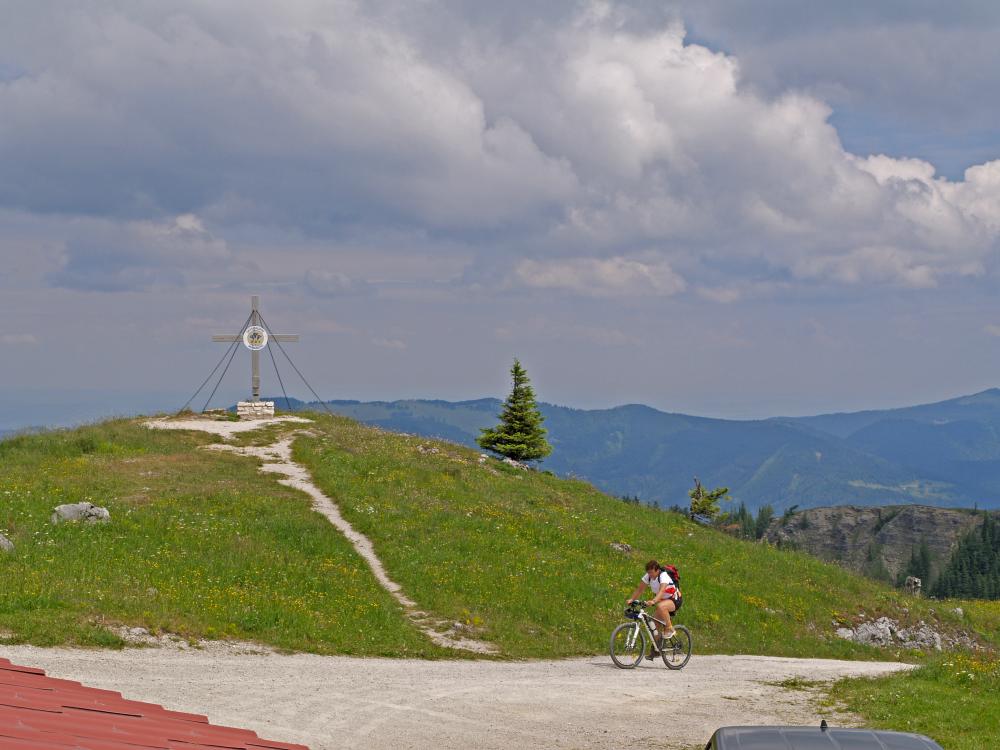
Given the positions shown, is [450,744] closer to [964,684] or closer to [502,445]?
[964,684]

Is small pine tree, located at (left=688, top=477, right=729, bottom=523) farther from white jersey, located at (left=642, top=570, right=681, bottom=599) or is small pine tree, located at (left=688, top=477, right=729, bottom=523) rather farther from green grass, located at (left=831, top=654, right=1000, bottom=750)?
green grass, located at (left=831, top=654, right=1000, bottom=750)

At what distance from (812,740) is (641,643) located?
15.0 m

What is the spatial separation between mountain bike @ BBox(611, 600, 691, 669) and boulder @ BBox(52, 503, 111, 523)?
17015 mm

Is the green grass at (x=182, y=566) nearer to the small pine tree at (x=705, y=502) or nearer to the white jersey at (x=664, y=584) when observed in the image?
the white jersey at (x=664, y=584)

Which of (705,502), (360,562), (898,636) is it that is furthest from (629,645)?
(705,502)

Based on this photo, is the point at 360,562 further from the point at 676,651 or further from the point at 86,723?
the point at 86,723

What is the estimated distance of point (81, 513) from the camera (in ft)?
94.7

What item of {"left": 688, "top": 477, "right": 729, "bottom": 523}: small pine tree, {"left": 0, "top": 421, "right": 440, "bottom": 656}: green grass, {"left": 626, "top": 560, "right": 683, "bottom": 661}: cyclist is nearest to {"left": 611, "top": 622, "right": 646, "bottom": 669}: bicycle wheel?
{"left": 626, "top": 560, "right": 683, "bottom": 661}: cyclist

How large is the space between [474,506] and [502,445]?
76.5ft

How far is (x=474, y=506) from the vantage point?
38094 mm

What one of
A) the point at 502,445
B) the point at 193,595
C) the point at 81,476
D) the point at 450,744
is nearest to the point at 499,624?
the point at 193,595

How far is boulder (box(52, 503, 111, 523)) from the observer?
28594 millimetres

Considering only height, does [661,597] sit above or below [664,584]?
below

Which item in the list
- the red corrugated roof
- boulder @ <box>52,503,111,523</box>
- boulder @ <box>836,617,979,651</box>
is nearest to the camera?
the red corrugated roof
